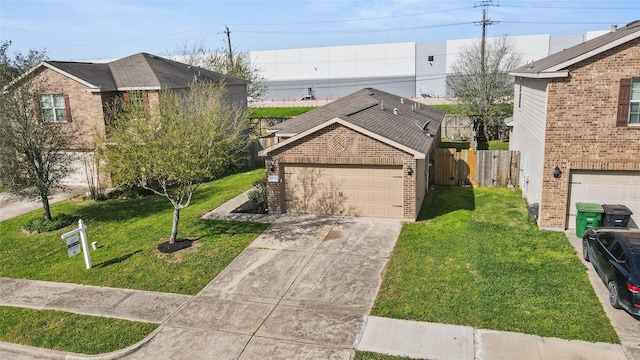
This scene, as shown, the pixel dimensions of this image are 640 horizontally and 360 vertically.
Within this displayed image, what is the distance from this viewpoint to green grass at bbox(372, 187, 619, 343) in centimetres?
986

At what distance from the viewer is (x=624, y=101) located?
13.6 metres

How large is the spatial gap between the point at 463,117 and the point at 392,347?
91.7 ft

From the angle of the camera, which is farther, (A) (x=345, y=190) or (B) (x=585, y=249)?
(A) (x=345, y=190)

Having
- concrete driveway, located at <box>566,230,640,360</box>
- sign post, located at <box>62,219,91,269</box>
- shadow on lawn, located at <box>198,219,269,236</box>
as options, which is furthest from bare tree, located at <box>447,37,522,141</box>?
sign post, located at <box>62,219,91,269</box>

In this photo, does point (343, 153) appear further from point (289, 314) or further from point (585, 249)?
point (585, 249)

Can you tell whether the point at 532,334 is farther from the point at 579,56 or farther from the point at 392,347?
the point at 579,56

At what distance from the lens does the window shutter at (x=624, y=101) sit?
13.5 meters

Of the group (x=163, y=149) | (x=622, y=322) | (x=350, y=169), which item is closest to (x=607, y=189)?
(x=622, y=322)

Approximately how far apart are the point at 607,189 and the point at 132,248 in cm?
1461

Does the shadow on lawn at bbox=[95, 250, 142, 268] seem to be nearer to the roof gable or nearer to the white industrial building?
the roof gable

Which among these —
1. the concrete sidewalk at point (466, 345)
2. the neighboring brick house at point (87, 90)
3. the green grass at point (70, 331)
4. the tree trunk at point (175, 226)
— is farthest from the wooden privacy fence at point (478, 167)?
the green grass at point (70, 331)

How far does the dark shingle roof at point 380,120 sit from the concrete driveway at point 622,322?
645 cm

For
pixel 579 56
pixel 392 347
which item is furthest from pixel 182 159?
pixel 579 56

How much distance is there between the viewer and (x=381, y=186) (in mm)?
16469
